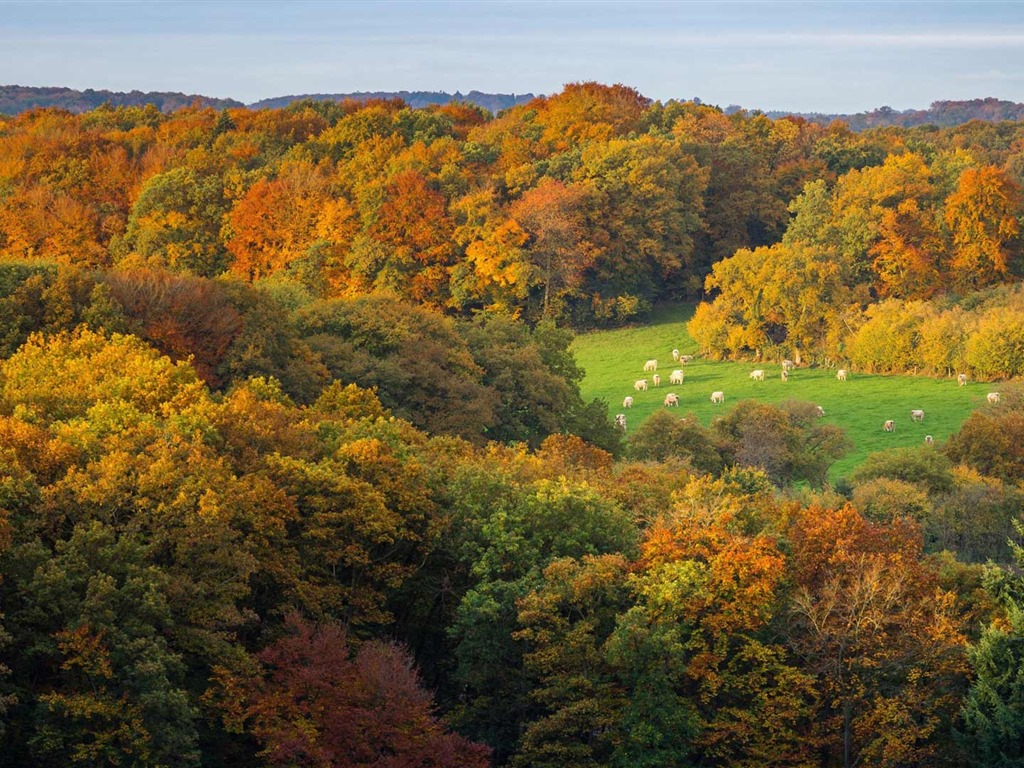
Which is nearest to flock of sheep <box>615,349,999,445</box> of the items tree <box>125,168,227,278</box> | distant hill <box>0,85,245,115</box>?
tree <box>125,168,227,278</box>

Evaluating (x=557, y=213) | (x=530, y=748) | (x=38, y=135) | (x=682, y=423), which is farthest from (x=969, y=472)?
(x=38, y=135)

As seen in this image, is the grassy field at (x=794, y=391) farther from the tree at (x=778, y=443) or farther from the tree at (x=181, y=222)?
the tree at (x=181, y=222)

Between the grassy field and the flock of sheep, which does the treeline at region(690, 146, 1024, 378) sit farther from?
the flock of sheep

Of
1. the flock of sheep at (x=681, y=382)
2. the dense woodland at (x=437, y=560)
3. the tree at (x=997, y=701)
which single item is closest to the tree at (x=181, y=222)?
the flock of sheep at (x=681, y=382)

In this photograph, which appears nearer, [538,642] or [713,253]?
[538,642]

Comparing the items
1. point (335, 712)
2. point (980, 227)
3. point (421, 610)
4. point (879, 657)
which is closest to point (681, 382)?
point (980, 227)

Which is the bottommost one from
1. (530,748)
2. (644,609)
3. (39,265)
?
(530,748)

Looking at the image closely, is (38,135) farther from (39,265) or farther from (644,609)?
(644,609)
